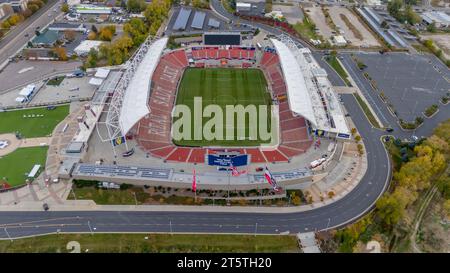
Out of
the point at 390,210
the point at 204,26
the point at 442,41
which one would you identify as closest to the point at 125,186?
the point at 390,210

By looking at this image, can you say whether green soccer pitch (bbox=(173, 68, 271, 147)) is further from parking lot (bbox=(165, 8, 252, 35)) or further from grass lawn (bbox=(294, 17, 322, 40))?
grass lawn (bbox=(294, 17, 322, 40))

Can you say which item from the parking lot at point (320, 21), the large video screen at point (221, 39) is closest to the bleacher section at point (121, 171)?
the large video screen at point (221, 39)

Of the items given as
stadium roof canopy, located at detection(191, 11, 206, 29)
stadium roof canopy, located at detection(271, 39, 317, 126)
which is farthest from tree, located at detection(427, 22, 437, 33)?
stadium roof canopy, located at detection(191, 11, 206, 29)

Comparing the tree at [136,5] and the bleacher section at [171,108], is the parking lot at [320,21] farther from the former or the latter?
the tree at [136,5]

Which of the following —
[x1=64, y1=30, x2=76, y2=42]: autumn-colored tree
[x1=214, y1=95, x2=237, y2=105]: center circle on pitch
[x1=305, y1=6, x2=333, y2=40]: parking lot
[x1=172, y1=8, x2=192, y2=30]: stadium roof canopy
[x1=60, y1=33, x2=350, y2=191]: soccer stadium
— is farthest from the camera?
[x1=305, y1=6, x2=333, y2=40]: parking lot

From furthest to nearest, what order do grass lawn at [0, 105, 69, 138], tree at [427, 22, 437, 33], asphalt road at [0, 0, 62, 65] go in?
tree at [427, 22, 437, 33] < asphalt road at [0, 0, 62, 65] < grass lawn at [0, 105, 69, 138]

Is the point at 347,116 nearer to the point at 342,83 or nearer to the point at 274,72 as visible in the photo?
the point at 342,83

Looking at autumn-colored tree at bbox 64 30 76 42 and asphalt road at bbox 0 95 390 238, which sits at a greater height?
autumn-colored tree at bbox 64 30 76 42
